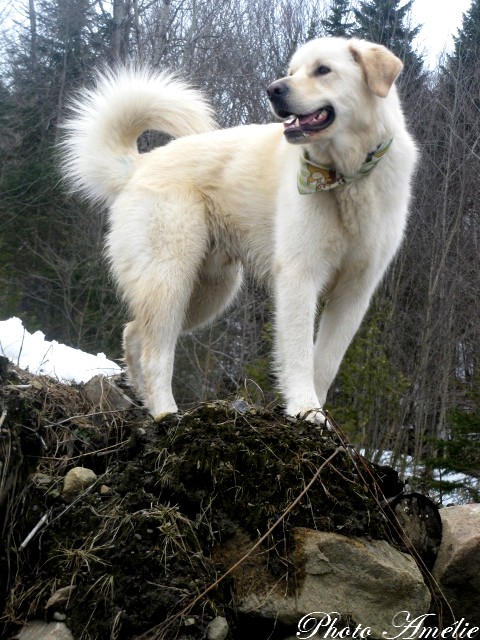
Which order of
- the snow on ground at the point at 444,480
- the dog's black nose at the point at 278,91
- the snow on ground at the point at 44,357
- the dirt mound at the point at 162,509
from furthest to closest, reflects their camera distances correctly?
the snow on ground at the point at 444,480 < the snow on ground at the point at 44,357 < the dog's black nose at the point at 278,91 < the dirt mound at the point at 162,509

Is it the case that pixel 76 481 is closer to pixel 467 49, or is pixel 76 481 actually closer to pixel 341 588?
pixel 341 588

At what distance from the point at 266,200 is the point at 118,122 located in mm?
1174

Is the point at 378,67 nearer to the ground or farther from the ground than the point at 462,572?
farther from the ground

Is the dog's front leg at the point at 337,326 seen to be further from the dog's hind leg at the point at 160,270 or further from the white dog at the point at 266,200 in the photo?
the dog's hind leg at the point at 160,270

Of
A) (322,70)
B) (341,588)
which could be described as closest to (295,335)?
(322,70)

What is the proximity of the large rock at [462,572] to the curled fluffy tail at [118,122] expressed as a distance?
9.30 feet

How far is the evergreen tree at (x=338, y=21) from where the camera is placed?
17.0 m

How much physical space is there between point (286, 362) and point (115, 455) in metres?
0.99

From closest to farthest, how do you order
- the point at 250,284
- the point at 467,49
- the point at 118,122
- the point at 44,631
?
1. the point at 44,631
2. the point at 118,122
3. the point at 250,284
4. the point at 467,49

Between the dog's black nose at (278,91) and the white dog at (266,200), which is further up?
the dog's black nose at (278,91)

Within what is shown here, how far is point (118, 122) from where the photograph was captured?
4867 mm

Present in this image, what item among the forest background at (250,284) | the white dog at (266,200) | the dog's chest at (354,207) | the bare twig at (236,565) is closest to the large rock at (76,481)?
the white dog at (266,200)

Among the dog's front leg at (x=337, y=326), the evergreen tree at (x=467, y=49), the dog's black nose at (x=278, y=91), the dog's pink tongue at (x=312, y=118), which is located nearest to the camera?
the dog's black nose at (x=278, y=91)

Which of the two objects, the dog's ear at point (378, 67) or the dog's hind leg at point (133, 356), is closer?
the dog's ear at point (378, 67)
